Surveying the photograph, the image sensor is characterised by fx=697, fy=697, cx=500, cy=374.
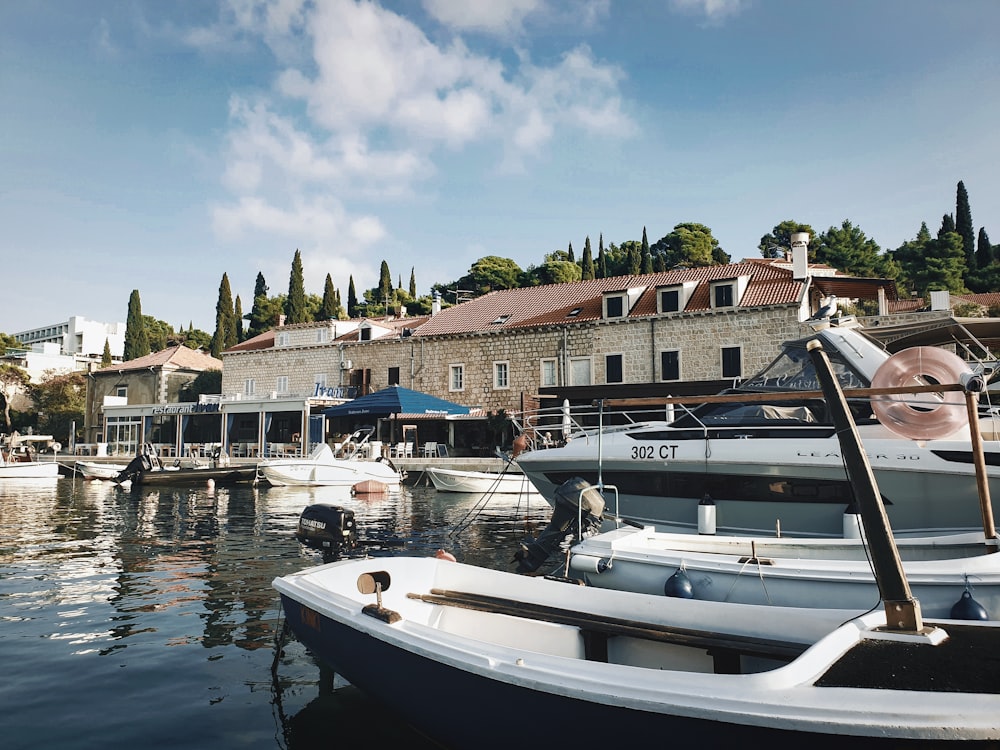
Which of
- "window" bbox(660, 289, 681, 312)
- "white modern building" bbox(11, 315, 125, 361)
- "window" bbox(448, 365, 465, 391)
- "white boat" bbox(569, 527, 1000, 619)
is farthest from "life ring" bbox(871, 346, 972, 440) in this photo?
"white modern building" bbox(11, 315, 125, 361)

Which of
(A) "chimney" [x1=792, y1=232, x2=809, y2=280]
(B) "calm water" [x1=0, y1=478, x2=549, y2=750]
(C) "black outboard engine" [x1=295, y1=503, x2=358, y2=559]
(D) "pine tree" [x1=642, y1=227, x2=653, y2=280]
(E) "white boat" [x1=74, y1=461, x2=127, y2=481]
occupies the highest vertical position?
(D) "pine tree" [x1=642, y1=227, x2=653, y2=280]

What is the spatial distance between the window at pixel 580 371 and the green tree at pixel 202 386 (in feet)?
93.8

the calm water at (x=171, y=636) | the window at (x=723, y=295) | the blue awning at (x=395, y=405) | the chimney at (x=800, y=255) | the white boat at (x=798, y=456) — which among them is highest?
the chimney at (x=800, y=255)

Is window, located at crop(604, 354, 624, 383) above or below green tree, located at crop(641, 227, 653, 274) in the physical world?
below

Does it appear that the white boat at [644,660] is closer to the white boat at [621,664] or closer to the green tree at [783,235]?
the white boat at [621,664]

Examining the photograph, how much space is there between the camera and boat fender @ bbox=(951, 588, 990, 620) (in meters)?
5.25

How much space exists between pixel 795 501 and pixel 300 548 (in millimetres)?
8231

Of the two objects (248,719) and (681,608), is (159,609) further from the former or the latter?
(681,608)

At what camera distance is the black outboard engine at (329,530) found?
8.13 meters

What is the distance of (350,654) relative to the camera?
4.96 m

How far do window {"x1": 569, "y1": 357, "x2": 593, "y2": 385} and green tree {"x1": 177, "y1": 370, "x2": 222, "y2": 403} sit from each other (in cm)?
2859

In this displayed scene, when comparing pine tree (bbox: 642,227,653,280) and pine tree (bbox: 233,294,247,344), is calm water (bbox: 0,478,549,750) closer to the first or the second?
pine tree (bbox: 642,227,653,280)

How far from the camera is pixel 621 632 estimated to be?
15.8ft

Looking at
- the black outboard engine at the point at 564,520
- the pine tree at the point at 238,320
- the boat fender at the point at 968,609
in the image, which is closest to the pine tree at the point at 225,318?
the pine tree at the point at 238,320
